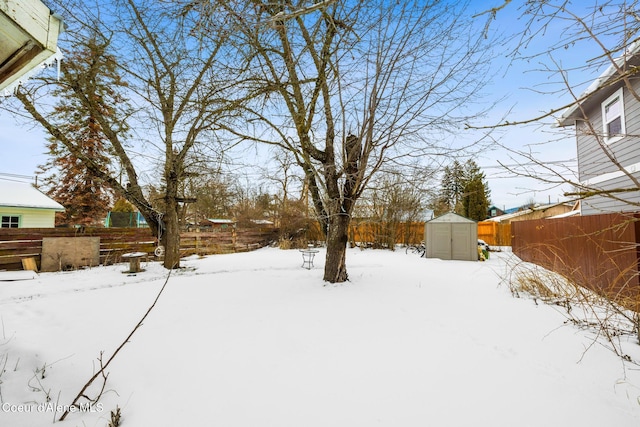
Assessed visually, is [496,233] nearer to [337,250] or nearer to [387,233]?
[387,233]

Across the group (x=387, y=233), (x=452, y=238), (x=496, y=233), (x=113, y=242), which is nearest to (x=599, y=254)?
(x=452, y=238)

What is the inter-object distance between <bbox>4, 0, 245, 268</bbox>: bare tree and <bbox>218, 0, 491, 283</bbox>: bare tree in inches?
31.1

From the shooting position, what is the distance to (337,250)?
5602 mm

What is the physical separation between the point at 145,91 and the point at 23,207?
11.4 metres

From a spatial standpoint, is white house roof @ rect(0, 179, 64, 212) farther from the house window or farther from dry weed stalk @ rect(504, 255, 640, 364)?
dry weed stalk @ rect(504, 255, 640, 364)

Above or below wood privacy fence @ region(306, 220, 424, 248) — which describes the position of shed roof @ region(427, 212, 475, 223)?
above

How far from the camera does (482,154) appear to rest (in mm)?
4086

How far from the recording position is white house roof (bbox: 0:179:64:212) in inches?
468

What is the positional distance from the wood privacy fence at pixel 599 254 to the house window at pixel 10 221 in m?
19.4

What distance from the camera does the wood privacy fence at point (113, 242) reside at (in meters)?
6.90

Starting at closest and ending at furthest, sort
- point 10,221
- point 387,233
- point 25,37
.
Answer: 1. point 25,37
2. point 10,221
3. point 387,233

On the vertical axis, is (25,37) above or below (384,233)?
above

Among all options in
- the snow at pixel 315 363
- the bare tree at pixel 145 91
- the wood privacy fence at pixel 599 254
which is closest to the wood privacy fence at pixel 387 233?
the wood privacy fence at pixel 599 254

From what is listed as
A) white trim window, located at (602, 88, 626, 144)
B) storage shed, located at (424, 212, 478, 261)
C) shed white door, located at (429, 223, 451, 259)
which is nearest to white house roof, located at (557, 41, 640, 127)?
white trim window, located at (602, 88, 626, 144)
